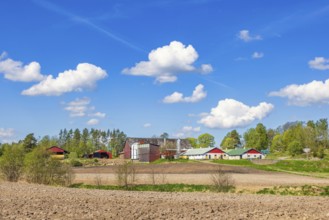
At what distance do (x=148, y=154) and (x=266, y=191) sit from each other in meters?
88.2

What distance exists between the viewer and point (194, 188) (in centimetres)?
3806

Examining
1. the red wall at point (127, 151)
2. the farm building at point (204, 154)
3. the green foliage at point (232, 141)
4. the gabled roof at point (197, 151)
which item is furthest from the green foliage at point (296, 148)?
the green foliage at point (232, 141)

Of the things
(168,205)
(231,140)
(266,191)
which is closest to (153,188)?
(266,191)

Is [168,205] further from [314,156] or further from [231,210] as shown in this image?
[314,156]

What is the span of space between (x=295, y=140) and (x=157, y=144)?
42.8m

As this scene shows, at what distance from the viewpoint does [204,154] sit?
13650 centimetres

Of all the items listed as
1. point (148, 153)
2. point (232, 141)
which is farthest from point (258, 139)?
point (148, 153)

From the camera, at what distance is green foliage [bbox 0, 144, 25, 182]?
46625mm

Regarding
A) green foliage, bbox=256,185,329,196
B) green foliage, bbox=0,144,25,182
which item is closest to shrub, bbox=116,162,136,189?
A: green foliage, bbox=256,185,329,196

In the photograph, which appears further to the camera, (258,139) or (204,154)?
(258,139)

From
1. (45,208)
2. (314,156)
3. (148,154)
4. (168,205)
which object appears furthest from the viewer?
(148,154)

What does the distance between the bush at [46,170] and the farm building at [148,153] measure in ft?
255

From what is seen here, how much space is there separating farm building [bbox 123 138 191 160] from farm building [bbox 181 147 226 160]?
12.0 ft

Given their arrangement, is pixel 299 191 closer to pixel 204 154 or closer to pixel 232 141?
pixel 204 154
